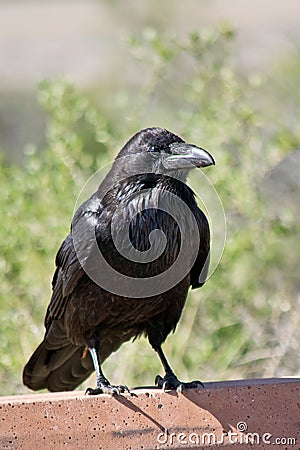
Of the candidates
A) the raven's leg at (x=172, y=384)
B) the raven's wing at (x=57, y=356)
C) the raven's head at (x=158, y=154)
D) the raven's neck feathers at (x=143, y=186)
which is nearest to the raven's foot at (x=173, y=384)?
the raven's leg at (x=172, y=384)

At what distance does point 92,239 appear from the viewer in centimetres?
417

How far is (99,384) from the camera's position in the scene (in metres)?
4.06

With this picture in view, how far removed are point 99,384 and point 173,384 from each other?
33 cm

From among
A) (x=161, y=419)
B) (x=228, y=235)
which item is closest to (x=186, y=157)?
(x=161, y=419)

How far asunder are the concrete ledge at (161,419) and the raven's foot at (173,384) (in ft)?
0.55

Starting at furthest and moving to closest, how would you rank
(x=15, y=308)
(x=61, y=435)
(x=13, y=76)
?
(x=13, y=76)
(x=15, y=308)
(x=61, y=435)

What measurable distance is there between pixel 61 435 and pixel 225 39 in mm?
3771

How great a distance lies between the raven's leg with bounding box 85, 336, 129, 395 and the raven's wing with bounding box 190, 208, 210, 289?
577mm

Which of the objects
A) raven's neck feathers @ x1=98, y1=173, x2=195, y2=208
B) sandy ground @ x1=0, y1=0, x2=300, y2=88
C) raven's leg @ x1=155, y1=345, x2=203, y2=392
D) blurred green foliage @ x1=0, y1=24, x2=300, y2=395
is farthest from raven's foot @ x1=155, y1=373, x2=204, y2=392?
sandy ground @ x1=0, y1=0, x2=300, y2=88

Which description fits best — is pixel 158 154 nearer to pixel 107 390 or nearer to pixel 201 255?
pixel 201 255

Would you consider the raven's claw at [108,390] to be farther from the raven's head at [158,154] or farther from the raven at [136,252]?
the raven's head at [158,154]

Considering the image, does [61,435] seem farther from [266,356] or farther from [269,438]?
[266,356]

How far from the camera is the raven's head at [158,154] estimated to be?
4.18 metres

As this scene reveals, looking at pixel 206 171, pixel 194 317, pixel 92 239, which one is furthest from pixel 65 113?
pixel 92 239
